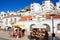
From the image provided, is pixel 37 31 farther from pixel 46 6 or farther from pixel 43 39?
pixel 46 6

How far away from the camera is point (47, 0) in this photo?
70062 mm

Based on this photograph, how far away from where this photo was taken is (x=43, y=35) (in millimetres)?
25781

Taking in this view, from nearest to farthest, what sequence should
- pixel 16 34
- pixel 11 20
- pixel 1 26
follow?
pixel 16 34 → pixel 11 20 → pixel 1 26

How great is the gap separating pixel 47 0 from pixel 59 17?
33.2 metres

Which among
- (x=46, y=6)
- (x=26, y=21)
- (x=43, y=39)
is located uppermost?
(x=46, y=6)

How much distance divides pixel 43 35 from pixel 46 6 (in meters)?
43.1

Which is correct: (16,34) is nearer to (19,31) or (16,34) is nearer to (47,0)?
(19,31)

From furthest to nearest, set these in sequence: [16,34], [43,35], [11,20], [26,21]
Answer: [11,20] → [26,21] → [16,34] → [43,35]

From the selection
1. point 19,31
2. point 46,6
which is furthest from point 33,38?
point 46,6

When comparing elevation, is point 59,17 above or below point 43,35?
above

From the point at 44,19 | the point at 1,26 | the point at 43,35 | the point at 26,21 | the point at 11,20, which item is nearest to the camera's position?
the point at 43,35

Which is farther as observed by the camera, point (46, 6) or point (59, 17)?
point (46, 6)

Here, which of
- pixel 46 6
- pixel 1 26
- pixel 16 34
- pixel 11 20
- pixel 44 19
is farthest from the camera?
pixel 46 6

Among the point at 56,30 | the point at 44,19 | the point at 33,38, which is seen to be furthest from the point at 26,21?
the point at 33,38
